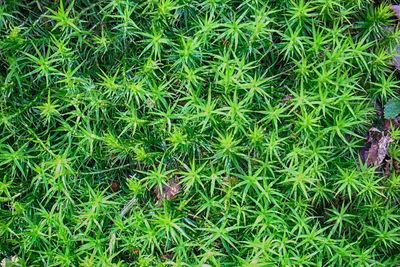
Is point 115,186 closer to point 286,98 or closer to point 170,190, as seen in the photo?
point 170,190

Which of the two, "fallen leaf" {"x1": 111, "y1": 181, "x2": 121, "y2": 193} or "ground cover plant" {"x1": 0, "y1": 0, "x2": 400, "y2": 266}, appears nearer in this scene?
"ground cover plant" {"x1": 0, "y1": 0, "x2": 400, "y2": 266}

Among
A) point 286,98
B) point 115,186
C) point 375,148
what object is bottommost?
point 115,186

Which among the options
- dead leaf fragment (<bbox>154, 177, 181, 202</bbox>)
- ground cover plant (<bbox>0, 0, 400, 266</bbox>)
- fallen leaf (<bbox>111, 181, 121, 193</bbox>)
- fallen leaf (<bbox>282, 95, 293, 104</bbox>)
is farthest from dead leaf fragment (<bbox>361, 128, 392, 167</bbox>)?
fallen leaf (<bbox>111, 181, 121, 193</bbox>)

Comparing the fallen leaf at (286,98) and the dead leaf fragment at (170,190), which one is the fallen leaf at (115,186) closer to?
the dead leaf fragment at (170,190)

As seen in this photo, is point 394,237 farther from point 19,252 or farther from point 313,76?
point 19,252

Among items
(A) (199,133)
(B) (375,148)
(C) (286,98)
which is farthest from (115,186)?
(B) (375,148)

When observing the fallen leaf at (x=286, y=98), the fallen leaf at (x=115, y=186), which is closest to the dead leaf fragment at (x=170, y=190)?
the fallen leaf at (x=115, y=186)

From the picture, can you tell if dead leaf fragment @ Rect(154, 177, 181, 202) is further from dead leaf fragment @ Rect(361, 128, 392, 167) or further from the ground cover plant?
dead leaf fragment @ Rect(361, 128, 392, 167)
